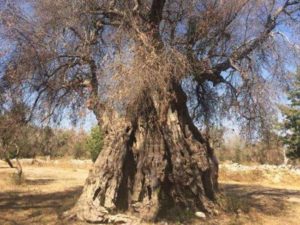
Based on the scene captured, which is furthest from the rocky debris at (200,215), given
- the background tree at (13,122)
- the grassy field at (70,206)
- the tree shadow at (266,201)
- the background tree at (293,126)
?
the background tree at (293,126)

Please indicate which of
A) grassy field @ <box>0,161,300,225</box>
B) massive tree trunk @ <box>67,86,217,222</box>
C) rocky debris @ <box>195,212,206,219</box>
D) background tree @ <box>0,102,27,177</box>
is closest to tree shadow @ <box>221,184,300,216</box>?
grassy field @ <box>0,161,300,225</box>

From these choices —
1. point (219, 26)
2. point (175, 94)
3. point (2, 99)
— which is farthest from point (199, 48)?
point (2, 99)

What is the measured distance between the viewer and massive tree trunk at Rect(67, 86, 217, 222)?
1127 centimetres

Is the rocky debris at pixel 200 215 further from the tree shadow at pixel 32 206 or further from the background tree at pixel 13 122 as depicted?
the background tree at pixel 13 122

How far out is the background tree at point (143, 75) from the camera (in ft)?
35.7

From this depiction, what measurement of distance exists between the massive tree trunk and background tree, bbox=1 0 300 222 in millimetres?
25

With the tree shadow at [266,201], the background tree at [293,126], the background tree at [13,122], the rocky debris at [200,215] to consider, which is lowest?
the rocky debris at [200,215]

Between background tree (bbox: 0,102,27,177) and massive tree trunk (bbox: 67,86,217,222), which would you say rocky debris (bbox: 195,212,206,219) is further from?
background tree (bbox: 0,102,27,177)

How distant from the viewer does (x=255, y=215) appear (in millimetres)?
12297

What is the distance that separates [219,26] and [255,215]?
16.3ft

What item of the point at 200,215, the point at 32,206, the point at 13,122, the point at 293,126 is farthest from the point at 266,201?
the point at 293,126

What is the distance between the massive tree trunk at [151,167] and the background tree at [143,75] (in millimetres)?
25

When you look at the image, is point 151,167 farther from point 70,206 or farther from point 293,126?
point 293,126

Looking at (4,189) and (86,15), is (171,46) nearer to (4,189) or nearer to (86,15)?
(86,15)
